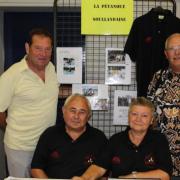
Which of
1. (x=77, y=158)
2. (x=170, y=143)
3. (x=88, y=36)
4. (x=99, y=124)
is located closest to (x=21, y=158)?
(x=77, y=158)

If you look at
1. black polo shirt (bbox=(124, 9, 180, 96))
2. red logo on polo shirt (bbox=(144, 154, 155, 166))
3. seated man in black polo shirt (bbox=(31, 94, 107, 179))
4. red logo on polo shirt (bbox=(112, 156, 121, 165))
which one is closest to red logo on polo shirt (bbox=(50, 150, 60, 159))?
seated man in black polo shirt (bbox=(31, 94, 107, 179))

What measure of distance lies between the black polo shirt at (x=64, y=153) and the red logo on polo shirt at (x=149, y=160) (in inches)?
11.4

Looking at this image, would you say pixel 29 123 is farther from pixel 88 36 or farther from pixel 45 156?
pixel 88 36

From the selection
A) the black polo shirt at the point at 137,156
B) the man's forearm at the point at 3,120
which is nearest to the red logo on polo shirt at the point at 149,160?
the black polo shirt at the point at 137,156

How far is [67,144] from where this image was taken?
2205mm

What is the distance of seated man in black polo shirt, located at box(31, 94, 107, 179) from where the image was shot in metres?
2.16

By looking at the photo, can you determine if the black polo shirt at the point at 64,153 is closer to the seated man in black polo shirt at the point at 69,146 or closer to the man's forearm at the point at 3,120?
the seated man in black polo shirt at the point at 69,146

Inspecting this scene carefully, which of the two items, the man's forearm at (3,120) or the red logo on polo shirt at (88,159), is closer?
the red logo on polo shirt at (88,159)

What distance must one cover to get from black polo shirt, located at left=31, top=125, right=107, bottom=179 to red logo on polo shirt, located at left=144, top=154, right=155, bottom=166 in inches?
11.4

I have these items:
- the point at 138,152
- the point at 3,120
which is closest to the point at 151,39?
the point at 138,152

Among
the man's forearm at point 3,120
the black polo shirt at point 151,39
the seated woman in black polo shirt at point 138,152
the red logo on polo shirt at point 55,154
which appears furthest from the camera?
the black polo shirt at point 151,39

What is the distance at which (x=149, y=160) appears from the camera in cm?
208

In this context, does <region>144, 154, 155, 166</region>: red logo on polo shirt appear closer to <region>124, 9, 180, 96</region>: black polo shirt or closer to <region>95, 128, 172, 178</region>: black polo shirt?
<region>95, 128, 172, 178</region>: black polo shirt

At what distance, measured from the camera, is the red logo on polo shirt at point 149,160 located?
6.82ft
